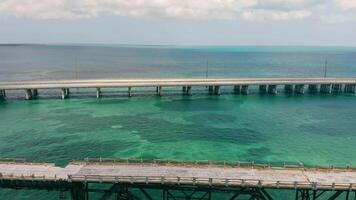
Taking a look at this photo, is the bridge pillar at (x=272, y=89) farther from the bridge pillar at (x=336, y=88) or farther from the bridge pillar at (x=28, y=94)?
the bridge pillar at (x=28, y=94)

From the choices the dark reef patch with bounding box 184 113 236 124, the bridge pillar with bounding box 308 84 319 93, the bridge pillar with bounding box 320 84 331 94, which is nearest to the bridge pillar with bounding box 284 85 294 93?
the bridge pillar with bounding box 308 84 319 93

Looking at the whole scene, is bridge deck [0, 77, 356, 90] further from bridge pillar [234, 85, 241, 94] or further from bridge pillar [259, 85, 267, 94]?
bridge pillar [259, 85, 267, 94]

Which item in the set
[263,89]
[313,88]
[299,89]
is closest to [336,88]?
[313,88]

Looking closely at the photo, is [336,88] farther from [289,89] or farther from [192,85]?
[192,85]

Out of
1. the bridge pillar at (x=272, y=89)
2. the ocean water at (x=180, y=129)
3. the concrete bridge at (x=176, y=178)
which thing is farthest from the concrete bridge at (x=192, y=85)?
the concrete bridge at (x=176, y=178)

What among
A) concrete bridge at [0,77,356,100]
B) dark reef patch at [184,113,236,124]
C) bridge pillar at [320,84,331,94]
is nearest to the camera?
dark reef patch at [184,113,236,124]

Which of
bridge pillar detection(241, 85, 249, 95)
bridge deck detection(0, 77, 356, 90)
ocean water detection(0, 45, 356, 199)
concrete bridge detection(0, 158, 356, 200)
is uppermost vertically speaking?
bridge deck detection(0, 77, 356, 90)

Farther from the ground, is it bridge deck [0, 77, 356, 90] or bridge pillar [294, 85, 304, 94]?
bridge deck [0, 77, 356, 90]

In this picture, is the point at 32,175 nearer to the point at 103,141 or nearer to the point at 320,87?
the point at 103,141

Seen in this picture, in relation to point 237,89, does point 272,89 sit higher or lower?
higher
